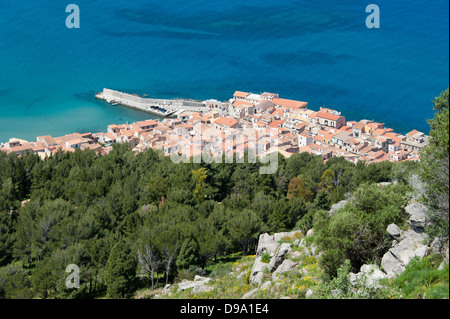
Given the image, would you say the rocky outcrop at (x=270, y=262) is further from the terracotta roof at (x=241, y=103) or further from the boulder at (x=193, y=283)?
the terracotta roof at (x=241, y=103)

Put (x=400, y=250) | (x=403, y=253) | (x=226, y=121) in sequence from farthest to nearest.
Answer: (x=226, y=121) → (x=400, y=250) → (x=403, y=253)

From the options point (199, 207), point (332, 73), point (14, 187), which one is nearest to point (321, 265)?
point (199, 207)

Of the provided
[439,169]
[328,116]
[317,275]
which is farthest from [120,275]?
[328,116]

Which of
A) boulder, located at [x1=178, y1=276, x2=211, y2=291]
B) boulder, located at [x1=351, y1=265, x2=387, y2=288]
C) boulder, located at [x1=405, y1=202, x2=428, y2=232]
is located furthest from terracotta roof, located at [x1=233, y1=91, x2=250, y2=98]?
boulder, located at [x1=351, y1=265, x2=387, y2=288]

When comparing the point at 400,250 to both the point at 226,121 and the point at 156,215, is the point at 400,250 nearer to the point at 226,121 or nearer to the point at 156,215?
the point at 156,215

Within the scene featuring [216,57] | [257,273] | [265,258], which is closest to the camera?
[257,273]

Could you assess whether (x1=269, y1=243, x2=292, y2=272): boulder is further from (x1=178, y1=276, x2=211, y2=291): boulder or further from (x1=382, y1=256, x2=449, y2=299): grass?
(x1=382, y1=256, x2=449, y2=299): grass
